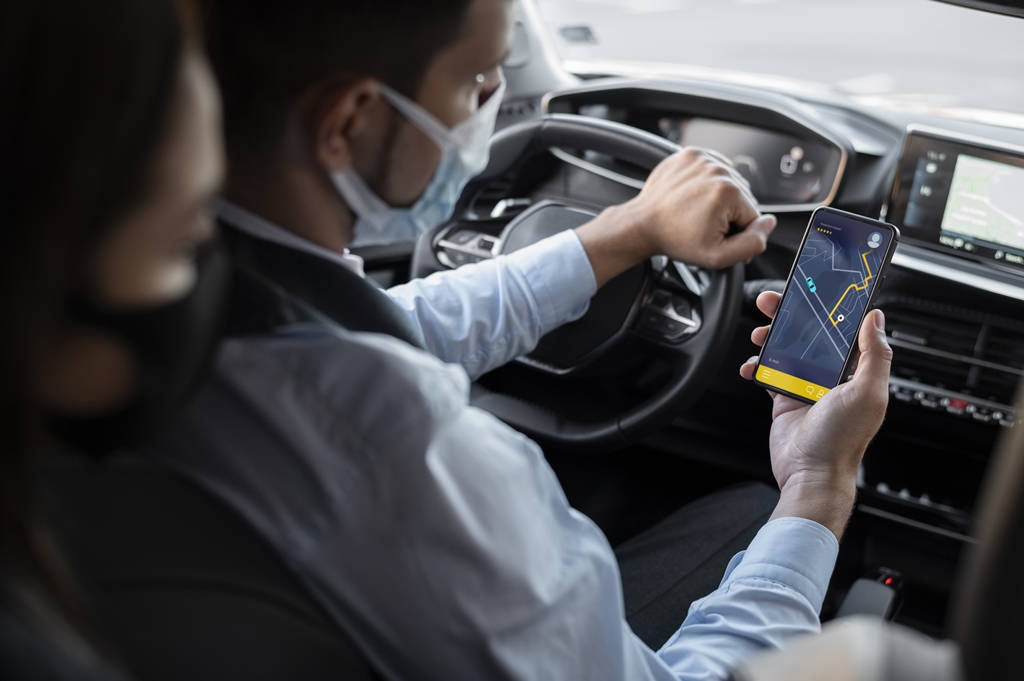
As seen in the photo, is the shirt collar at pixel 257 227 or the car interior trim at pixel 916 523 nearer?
the shirt collar at pixel 257 227

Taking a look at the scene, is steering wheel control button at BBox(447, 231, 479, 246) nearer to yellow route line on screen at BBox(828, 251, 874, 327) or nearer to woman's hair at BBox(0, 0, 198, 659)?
yellow route line on screen at BBox(828, 251, 874, 327)

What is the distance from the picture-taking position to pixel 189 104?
47cm

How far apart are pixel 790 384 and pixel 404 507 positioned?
28.7 inches

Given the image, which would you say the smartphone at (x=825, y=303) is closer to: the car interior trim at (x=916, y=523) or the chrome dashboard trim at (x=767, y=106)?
the chrome dashboard trim at (x=767, y=106)

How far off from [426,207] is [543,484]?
1.20ft

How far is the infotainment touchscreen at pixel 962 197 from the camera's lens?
1382 millimetres

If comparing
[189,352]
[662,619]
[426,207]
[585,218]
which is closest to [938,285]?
[585,218]

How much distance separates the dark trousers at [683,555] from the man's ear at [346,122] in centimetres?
79

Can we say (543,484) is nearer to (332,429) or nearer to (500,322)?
(332,429)

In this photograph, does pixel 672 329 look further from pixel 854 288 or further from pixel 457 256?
pixel 457 256

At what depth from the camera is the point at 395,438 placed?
65 cm

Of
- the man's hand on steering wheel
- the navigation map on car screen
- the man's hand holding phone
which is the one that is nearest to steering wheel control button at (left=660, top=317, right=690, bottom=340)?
the man's hand on steering wheel

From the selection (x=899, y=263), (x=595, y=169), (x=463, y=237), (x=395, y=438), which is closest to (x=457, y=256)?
(x=463, y=237)

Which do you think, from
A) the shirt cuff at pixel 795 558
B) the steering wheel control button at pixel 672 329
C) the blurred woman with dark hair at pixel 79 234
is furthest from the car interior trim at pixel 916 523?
the blurred woman with dark hair at pixel 79 234
